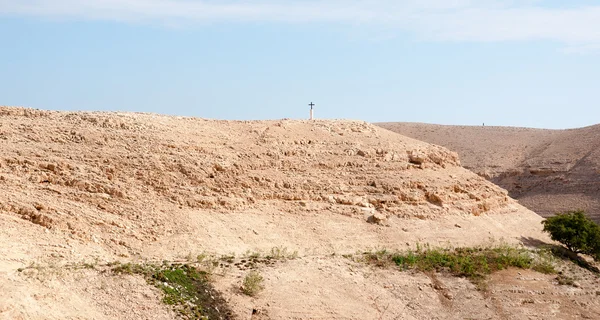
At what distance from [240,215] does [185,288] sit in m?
4.35

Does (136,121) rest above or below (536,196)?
above

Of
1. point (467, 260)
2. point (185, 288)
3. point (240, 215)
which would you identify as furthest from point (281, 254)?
point (467, 260)

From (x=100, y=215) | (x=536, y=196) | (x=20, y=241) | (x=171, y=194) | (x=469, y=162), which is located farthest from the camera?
(x=469, y=162)

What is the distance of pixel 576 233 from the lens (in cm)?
2625

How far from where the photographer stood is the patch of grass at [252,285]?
714 inches

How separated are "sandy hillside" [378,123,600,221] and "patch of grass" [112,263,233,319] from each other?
26.3 m

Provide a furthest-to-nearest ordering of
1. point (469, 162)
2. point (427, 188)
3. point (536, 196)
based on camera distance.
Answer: point (469, 162)
point (536, 196)
point (427, 188)

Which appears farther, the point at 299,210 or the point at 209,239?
the point at 299,210

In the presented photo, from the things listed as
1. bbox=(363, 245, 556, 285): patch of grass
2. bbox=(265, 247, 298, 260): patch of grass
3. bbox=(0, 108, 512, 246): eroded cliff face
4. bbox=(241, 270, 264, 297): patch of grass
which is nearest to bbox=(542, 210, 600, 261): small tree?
bbox=(363, 245, 556, 285): patch of grass

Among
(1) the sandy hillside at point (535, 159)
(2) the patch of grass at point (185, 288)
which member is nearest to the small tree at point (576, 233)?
(2) the patch of grass at point (185, 288)

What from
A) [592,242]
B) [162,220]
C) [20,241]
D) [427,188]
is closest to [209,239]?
[162,220]

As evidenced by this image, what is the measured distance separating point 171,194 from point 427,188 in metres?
8.10

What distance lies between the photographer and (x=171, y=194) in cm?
2089

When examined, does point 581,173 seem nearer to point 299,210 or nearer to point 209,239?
point 299,210
